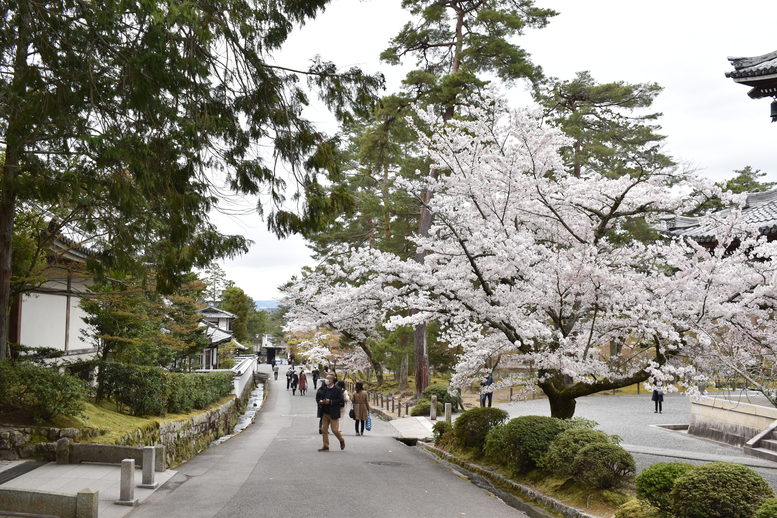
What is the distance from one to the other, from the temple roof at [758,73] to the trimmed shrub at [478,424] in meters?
8.16

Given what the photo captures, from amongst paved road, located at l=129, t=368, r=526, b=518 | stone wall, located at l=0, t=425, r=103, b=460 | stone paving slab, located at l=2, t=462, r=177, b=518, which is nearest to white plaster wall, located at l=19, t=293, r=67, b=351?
stone wall, located at l=0, t=425, r=103, b=460

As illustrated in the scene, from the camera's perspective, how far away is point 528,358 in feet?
35.7

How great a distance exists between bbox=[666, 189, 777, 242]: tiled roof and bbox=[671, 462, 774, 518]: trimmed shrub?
788 cm

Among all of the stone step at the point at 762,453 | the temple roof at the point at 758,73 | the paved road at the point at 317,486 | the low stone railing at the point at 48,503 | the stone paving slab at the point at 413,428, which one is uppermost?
the temple roof at the point at 758,73

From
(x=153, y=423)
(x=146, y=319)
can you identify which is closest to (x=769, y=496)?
(x=153, y=423)

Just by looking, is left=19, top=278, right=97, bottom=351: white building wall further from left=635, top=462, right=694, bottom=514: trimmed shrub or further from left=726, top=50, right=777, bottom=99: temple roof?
left=726, top=50, right=777, bottom=99: temple roof

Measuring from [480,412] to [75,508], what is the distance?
28.0ft

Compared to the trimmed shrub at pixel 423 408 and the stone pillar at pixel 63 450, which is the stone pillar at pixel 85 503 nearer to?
the stone pillar at pixel 63 450

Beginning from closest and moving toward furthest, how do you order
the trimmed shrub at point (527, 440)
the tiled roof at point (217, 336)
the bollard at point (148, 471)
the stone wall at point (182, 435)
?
the bollard at point (148, 471)
the trimmed shrub at point (527, 440)
the stone wall at point (182, 435)
the tiled roof at point (217, 336)

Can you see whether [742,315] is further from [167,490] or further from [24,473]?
[24,473]

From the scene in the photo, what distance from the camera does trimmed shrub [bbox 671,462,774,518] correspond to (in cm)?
592

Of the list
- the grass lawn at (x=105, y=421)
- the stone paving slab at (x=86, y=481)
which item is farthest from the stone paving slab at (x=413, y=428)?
the stone paving slab at (x=86, y=481)

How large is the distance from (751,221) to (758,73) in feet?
17.3

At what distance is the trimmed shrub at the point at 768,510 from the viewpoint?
17.6ft
